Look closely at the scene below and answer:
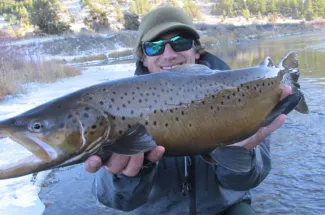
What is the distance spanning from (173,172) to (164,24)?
4.09 feet

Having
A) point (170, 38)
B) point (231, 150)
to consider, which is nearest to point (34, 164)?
point (231, 150)

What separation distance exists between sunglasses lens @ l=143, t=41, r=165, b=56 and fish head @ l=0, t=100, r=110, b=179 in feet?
4.15

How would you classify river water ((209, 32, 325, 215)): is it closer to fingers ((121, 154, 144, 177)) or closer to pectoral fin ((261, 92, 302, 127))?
pectoral fin ((261, 92, 302, 127))

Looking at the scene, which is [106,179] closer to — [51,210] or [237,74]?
[237,74]

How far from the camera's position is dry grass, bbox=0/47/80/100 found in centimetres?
1138

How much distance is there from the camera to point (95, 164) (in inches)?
76.5

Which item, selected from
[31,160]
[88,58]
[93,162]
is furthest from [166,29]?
[88,58]

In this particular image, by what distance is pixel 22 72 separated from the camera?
1450 centimetres

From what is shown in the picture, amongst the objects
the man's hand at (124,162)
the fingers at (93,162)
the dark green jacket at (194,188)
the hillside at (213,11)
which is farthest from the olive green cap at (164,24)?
the hillside at (213,11)

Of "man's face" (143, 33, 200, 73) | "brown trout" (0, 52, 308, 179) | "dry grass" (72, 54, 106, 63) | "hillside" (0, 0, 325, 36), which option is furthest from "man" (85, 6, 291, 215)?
"hillside" (0, 0, 325, 36)

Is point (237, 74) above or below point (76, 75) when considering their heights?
above

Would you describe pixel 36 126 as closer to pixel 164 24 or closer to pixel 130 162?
pixel 130 162

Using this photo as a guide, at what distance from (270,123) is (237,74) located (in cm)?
38

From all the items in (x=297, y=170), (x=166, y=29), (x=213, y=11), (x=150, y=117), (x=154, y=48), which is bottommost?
(x=297, y=170)
